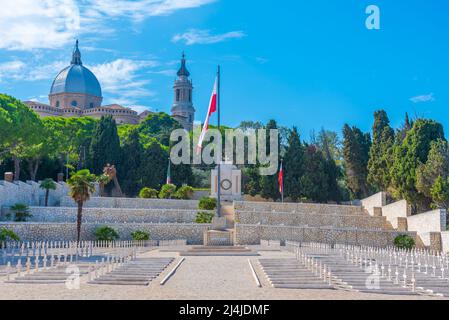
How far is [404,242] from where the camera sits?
47031 mm

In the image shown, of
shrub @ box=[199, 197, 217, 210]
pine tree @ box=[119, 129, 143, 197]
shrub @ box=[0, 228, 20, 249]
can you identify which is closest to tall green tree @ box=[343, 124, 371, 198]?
shrub @ box=[199, 197, 217, 210]

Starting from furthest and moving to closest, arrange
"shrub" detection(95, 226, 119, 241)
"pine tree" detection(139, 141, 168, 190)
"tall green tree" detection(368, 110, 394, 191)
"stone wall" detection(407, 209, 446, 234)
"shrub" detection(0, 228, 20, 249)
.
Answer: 1. "pine tree" detection(139, 141, 168, 190)
2. "tall green tree" detection(368, 110, 394, 191)
3. "stone wall" detection(407, 209, 446, 234)
4. "shrub" detection(95, 226, 119, 241)
5. "shrub" detection(0, 228, 20, 249)

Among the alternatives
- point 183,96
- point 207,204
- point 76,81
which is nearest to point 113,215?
point 207,204

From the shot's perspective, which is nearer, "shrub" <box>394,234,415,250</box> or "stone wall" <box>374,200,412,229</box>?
"shrub" <box>394,234,415,250</box>

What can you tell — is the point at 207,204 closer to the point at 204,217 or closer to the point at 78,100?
the point at 204,217

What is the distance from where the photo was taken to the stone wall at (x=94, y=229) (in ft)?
145

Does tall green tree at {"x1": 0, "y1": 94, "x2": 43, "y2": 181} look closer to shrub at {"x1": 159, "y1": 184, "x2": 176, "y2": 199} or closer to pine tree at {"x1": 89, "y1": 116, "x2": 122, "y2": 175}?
pine tree at {"x1": 89, "y1": 116, "x2": 122, "y2": 175}

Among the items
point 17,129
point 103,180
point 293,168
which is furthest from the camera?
point 293,168

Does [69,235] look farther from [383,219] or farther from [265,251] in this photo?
[383,219]

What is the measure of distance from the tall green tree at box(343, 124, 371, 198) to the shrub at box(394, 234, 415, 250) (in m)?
21.1

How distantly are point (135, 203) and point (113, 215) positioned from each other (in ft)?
22.8

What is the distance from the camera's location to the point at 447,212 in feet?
160

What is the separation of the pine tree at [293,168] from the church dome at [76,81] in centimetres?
6707

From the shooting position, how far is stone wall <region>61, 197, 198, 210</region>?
186 feet
